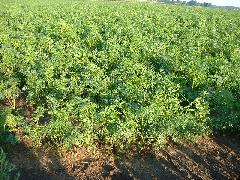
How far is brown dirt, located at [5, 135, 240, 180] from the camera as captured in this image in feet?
21.6

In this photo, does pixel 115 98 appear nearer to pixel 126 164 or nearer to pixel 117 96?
pixel 117 96

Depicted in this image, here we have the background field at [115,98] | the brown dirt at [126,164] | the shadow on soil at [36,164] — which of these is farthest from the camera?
the background field at [115,98]

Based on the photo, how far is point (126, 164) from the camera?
22.7ft

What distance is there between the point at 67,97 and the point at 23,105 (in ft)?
4.61

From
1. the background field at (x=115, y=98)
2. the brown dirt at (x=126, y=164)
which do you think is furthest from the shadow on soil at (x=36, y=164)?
the background field at (x=115, y=98)

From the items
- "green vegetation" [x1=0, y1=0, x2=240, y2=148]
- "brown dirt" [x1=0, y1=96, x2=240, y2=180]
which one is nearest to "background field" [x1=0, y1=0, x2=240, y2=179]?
"green vegetation" [x1=0, y1=0, x2=240, y2=148]

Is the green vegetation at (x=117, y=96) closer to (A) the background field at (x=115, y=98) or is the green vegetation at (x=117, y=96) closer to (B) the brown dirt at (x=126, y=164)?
(A) the background field at (x=115, y=98)

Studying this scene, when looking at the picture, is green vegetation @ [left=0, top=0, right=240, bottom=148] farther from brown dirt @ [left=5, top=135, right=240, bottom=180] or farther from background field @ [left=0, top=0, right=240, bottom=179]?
→ brown dirt @ [left=5, top=135, right=240, bottom=180]

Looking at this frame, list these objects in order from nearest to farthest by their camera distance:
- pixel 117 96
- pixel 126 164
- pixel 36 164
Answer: pixel 36 164 < pixel 126 164 < pixel 117 96

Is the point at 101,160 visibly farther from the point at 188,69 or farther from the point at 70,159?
the point at 188,69

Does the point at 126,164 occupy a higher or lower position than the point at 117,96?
lower

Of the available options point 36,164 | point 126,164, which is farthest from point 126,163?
point 36,164

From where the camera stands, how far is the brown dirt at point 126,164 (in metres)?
6.57

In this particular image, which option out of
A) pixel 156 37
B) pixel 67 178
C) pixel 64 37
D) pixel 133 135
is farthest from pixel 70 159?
pixel 156 37
